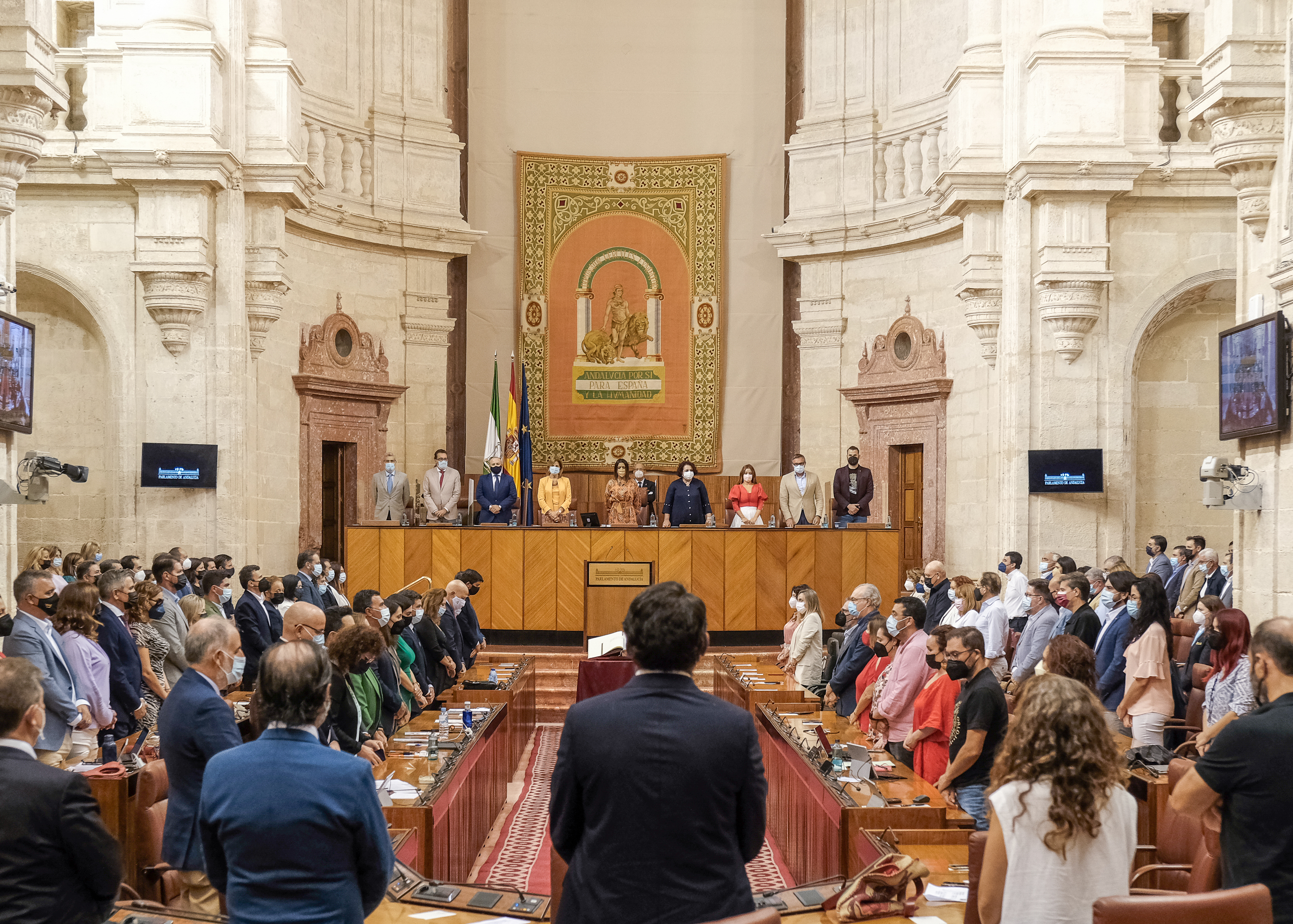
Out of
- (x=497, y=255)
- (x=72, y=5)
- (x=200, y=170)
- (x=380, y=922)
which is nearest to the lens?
(x=380, y=922)

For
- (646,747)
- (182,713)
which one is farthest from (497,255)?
(646,747)

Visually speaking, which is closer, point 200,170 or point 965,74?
point 200,170

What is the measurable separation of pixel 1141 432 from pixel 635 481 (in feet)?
18.1

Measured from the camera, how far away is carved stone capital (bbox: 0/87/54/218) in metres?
8.01

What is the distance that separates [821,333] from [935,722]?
11.1 metres

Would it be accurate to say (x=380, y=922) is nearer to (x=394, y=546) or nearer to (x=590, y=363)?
(x=394, y=546)

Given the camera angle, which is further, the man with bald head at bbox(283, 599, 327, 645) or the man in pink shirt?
the man in pink shirt

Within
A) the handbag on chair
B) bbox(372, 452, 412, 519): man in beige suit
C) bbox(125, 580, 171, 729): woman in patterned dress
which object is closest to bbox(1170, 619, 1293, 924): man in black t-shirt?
the handbag on chair

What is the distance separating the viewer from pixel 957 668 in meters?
5.56

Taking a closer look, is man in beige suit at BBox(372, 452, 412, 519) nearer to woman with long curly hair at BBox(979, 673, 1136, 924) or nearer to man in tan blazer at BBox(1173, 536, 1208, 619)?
man in tan blazer at BBox(1173, 536, 1208, 619)

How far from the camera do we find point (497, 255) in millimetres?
17656

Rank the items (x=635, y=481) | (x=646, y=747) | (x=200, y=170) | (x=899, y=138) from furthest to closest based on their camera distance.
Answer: (x=899, y=138), (x=635, y=481), (x=200, y=170), (x=646, y=747)

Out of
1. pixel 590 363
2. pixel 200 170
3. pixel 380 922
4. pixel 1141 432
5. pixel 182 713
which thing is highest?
pixel 200 170

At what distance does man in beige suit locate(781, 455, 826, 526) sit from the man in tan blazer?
16.3 feet
